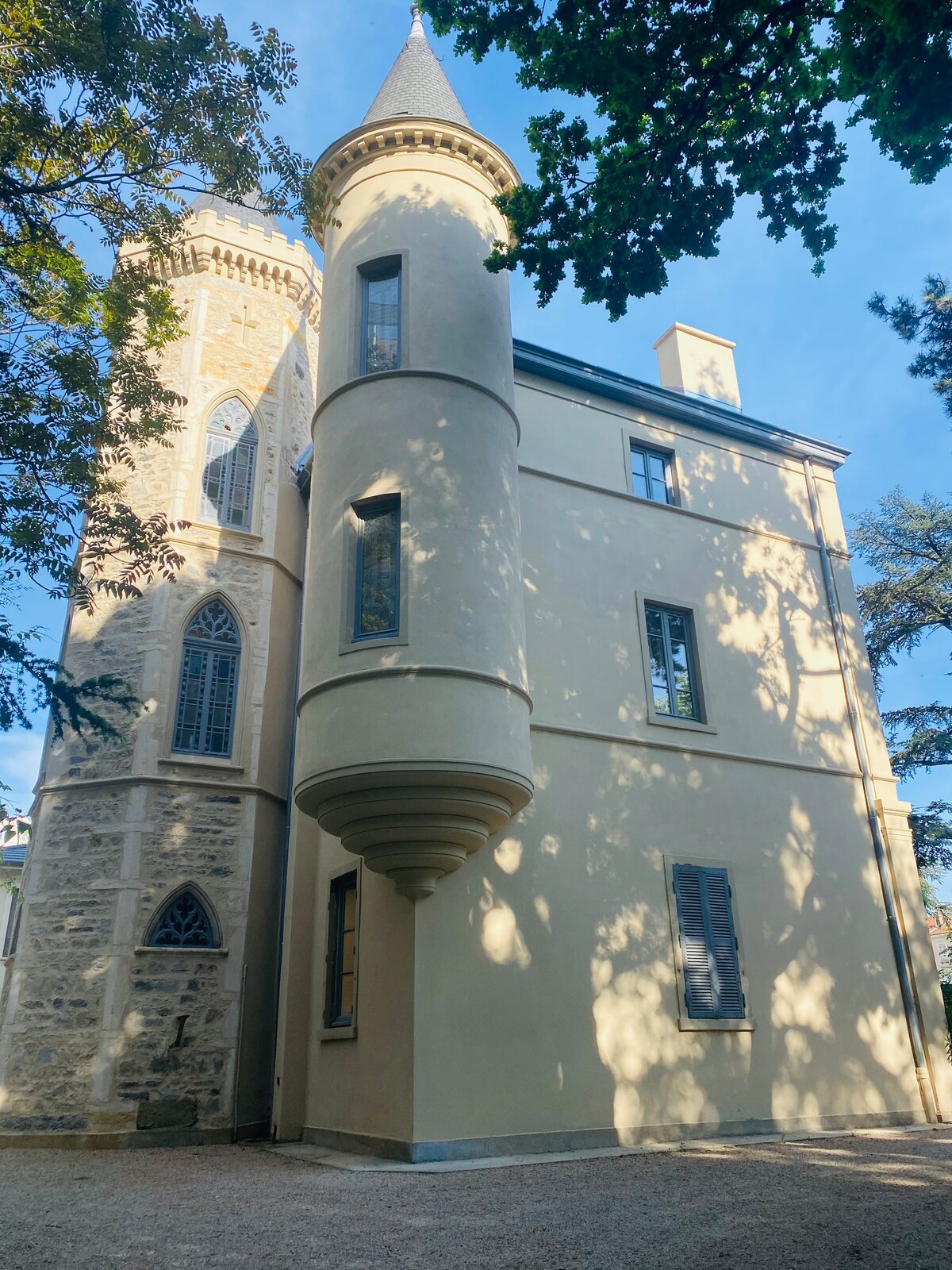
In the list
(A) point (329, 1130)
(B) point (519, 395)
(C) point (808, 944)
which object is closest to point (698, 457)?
(B) point (519, 395)

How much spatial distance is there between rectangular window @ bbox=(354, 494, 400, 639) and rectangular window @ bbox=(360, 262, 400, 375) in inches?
69.0

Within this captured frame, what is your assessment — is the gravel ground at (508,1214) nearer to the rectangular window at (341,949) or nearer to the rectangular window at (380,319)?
the rectangular window at (341,949)

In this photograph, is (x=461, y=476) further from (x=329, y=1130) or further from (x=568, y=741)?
(x=329, y=1130)

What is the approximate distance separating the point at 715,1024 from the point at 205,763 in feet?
23.4

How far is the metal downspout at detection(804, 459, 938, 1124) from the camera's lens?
1185cm

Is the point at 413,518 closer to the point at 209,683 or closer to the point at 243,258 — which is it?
the point at 209,683

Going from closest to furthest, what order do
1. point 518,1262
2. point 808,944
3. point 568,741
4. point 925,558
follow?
1. point 518,1262
2. point 568,741
3. point 808,944
4. point 925,558

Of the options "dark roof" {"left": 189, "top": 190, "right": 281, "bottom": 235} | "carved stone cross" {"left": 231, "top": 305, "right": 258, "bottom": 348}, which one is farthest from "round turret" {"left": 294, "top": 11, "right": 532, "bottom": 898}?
"dark roof" {"left": 189, "top": 190, "right": 281, "bottom": 235}

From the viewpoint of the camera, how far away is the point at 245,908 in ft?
41.3

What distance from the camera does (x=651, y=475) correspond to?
13445 mm

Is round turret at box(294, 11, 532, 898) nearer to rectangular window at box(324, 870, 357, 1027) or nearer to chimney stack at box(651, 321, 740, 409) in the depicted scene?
rectangular window at box(324, 870, 357, 1027)

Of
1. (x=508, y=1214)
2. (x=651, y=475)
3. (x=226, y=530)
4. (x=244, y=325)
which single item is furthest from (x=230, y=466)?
(x=508, y=1214)

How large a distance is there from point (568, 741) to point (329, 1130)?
4734 millimetres

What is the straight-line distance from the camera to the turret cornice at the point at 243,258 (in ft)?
53.3
